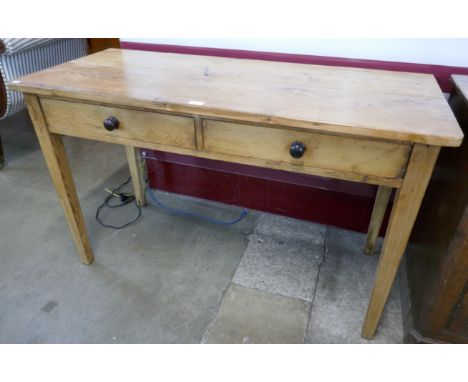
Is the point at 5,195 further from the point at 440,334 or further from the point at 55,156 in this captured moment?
the point at 440,334

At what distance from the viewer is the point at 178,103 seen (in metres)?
0.90

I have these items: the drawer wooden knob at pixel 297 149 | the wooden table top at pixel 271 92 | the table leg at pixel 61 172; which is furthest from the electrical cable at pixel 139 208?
the drawer wooden knob at pixel 297 149

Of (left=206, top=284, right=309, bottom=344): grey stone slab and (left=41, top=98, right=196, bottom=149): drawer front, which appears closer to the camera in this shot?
(left=41, top=98, right=196, bottom=149): drawer front

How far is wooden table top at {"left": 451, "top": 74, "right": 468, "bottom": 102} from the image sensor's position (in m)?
1.01

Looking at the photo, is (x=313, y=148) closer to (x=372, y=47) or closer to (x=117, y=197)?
(x=372, y=47)

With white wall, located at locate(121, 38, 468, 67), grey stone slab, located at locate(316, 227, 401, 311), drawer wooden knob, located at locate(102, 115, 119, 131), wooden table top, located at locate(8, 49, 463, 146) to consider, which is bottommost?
grey stone slab, located at locate(316, 227, 401, 311)

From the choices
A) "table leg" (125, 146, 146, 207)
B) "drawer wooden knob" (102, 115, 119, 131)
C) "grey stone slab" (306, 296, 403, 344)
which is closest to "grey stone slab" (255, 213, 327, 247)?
"grey stone slab" (306, 296, 403, 344)

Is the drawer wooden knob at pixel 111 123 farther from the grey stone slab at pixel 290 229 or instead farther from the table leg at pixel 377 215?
the table leg at pixel 377 215

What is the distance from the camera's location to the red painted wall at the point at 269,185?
1.44 m

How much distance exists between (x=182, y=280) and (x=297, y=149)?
0.81 meters

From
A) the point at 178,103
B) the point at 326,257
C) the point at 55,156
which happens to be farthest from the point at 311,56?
the point at 55,156

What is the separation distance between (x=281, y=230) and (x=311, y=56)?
0.80 metres

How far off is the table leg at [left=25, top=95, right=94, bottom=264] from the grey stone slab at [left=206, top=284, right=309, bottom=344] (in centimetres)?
65

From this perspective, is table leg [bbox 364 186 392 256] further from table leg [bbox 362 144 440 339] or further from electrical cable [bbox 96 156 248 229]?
electrical cable [bbox 96 156 248 229]
